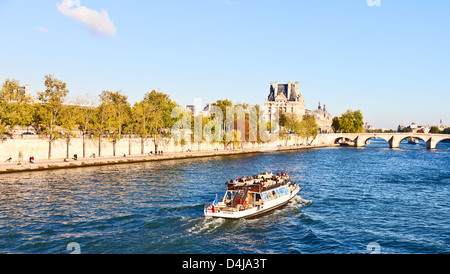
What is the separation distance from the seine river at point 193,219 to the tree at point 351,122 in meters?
140

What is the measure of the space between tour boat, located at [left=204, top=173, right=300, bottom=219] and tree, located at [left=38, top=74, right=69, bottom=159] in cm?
4582

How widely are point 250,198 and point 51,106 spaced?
49175 millimetres

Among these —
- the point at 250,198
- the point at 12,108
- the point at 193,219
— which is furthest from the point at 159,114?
the point at 193,219

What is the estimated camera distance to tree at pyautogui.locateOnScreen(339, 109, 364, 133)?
186 m

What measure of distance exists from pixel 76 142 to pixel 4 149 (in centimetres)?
1424

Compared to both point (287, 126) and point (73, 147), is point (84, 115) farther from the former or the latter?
point (287, 126)

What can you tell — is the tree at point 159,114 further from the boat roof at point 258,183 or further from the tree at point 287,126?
the tree at point 287,126

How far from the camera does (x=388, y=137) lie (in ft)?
540

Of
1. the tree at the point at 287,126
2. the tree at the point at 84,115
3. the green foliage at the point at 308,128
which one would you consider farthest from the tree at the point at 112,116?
the green foliage at the point at 308,128

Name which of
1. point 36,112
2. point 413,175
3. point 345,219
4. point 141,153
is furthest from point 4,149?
point 413,175

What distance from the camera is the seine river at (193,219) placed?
926 inches

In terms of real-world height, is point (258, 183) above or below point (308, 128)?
below
